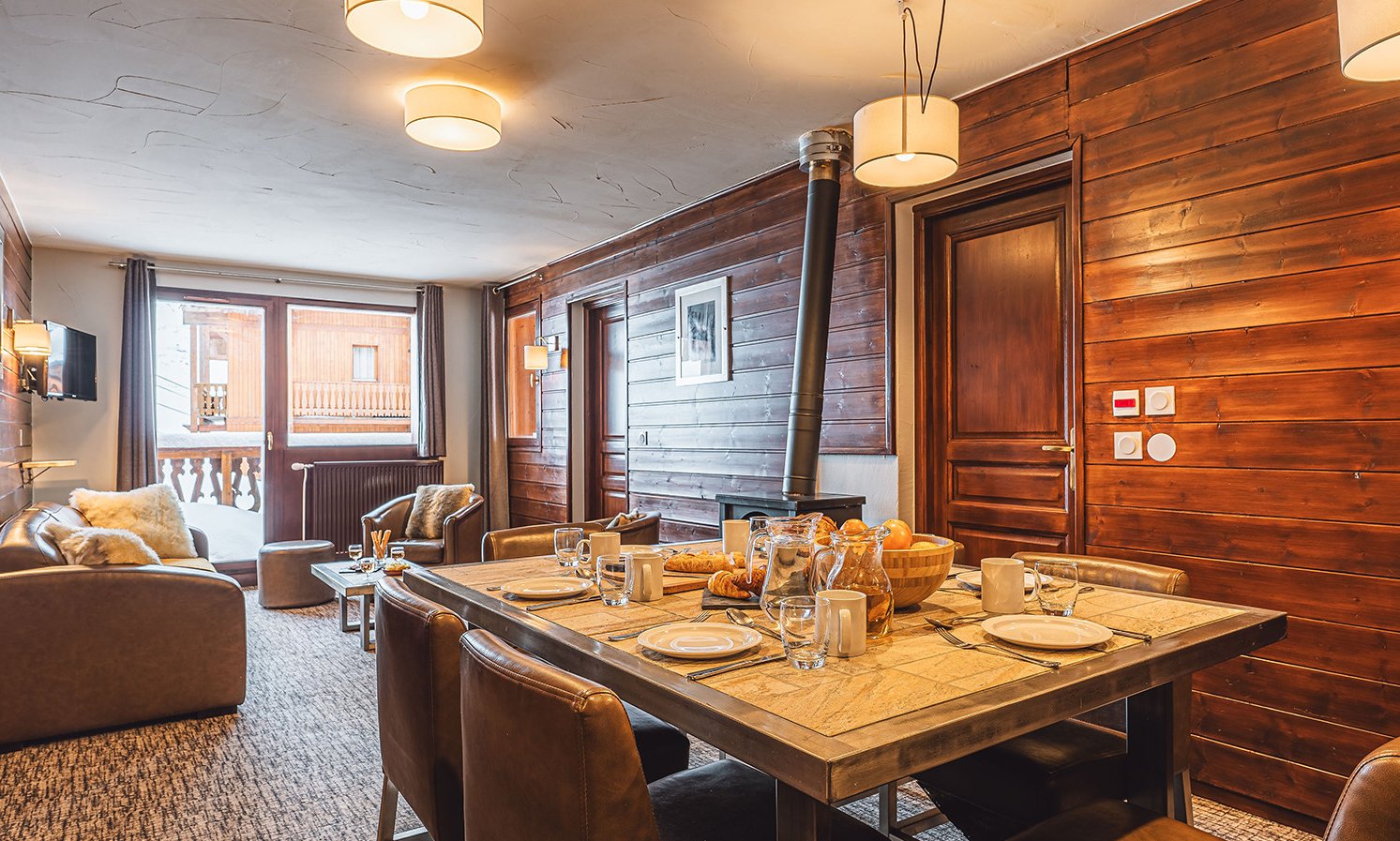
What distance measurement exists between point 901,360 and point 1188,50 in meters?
1.55

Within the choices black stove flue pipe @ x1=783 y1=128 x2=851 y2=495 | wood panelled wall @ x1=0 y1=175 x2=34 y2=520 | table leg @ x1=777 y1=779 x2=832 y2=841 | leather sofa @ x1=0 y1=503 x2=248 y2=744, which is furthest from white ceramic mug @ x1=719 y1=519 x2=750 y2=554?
wood panelled wall @ x1=0 y1=175 x2=34 y2=520

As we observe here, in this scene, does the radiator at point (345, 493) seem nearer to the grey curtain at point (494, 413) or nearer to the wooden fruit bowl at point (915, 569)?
the grey curtain at point (494, 413)

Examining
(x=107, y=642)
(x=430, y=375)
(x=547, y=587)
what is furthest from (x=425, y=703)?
(x=430, y=375)

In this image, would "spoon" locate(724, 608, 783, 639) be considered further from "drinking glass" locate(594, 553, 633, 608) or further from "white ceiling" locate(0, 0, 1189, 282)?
"white ceiling" locate(0, 0, 1189, 282)

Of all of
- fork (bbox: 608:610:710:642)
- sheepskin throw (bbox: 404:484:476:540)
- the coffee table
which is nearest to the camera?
fork (bbox: 608:610:710:642)

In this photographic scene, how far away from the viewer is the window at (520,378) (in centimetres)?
705

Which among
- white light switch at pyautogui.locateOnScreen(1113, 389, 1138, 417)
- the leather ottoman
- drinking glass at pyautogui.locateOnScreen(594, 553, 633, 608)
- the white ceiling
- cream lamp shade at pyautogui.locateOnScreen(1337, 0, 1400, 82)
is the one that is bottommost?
the leather ottoman

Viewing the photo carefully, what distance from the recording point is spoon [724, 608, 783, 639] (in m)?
1.44

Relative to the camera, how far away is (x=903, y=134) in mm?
2383

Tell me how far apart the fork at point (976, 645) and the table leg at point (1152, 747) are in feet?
Result: 1.37

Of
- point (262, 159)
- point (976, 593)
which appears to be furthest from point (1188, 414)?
point (262, 159)

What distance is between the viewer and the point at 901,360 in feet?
12.2

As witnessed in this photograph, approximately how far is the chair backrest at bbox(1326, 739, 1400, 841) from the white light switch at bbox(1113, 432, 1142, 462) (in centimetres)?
215

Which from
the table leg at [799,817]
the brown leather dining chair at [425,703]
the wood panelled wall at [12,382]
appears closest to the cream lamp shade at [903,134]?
the brown leather dining chair at [425,703]
